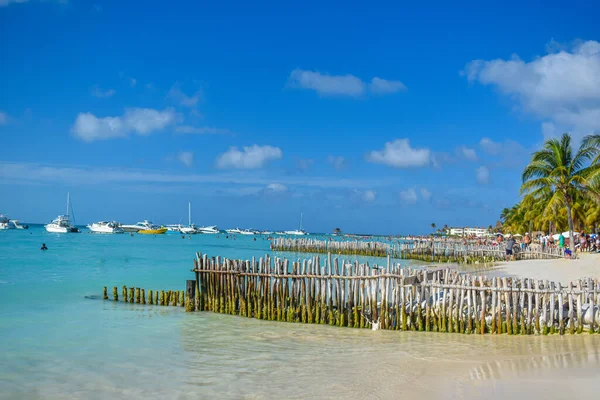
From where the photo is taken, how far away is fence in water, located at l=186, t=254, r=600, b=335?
36.4 feet

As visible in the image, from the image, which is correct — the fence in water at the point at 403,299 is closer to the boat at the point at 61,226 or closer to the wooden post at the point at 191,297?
the wooden post at the point at 191,297

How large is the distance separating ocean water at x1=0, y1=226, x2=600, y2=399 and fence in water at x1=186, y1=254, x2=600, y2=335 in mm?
411

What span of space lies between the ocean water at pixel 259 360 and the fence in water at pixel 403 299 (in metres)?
0.41

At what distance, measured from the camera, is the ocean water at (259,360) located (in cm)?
779

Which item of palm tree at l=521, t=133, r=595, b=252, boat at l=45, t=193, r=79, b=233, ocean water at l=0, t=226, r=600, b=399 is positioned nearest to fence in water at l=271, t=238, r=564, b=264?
palm tree at l=521, t=133, r=595, b=252

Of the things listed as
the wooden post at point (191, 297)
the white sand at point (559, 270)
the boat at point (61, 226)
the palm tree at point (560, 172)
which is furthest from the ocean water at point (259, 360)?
the boat at point (61, 226)

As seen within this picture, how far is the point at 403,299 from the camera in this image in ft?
39.0

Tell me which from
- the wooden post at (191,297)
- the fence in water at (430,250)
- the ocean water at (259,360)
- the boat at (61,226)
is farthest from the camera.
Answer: the boat at (61,226)

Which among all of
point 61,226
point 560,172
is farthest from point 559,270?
point 61,226

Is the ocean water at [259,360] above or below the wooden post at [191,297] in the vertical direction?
below

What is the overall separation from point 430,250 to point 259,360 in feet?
110

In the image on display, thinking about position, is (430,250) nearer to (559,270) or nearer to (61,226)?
(559,270)

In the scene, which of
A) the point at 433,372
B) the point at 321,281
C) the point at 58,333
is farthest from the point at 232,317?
the point at 433,372

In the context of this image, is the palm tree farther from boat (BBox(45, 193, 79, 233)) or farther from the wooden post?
boat (BBox(45, 193, 79, 233))
